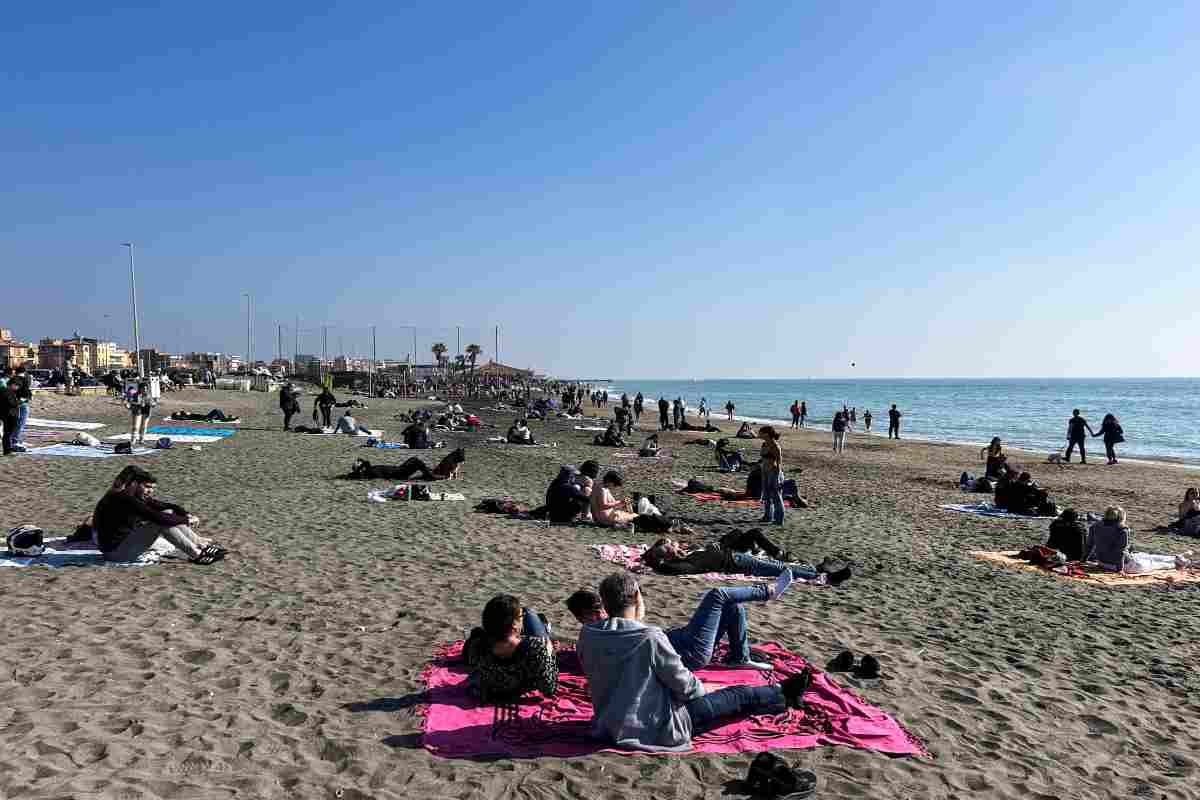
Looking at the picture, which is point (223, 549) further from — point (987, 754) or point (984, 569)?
point (984, 569)

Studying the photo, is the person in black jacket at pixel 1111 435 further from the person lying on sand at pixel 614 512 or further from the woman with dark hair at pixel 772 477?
the person lying on sand at pixel 614 512

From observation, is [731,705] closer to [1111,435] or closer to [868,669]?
[868,669]

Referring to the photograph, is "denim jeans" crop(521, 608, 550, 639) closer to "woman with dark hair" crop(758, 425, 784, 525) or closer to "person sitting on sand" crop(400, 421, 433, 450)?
"woman with dark hair" crop(758, 425, 784, 525)

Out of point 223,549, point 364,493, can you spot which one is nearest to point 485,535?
point 223,549

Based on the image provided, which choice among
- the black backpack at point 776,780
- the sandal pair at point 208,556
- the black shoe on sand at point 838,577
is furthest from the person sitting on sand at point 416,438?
the black backpack at point 776,780

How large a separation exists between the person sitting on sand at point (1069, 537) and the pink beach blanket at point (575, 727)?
6.51m

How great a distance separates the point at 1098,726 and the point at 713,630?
101 inches

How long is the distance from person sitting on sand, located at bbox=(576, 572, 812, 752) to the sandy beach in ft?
0.53

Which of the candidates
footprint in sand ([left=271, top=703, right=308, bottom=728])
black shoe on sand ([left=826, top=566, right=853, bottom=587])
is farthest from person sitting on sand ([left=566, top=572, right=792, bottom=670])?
black shoe on sand ([left=826, top=566, right=853, bottom=587])

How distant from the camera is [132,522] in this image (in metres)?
7.94

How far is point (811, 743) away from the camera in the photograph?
4.53 metres

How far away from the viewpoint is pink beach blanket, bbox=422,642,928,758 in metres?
4.43

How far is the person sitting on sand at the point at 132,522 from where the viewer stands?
7902mm

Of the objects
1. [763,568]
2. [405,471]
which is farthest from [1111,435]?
[405,471]
